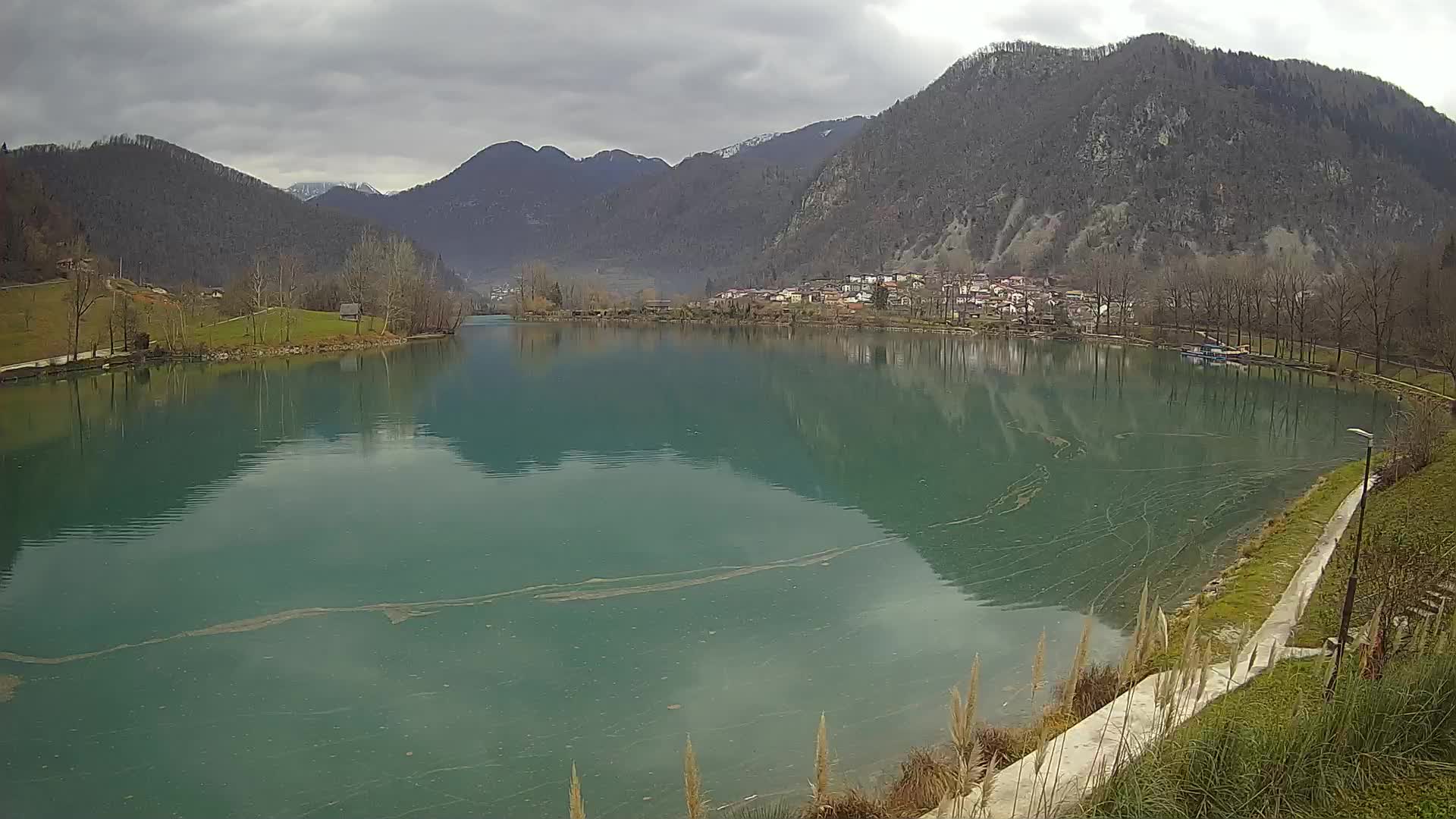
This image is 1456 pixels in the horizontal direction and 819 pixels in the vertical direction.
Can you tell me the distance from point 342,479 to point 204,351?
38.2m

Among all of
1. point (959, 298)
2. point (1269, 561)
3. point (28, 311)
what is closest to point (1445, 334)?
point (1269, 561)

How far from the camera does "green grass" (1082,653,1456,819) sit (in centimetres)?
529

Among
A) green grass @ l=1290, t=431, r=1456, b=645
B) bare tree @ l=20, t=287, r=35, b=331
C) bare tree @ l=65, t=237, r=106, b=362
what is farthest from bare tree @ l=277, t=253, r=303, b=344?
green grass @ l=1290, t=431, r=1456, b=645

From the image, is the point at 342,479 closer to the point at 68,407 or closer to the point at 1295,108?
the point at 68,407

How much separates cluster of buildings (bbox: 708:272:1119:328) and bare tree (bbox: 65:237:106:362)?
2525 inches

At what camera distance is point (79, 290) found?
46125mm

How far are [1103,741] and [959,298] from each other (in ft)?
354

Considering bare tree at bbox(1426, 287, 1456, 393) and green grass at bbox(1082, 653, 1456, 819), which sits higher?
bare tree at bbox(1426, 287, 1456, 393)

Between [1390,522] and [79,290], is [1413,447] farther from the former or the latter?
[79,290]

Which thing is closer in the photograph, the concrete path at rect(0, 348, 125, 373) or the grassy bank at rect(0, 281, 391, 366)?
the concrete path at rect(0, 348, 125, 373)

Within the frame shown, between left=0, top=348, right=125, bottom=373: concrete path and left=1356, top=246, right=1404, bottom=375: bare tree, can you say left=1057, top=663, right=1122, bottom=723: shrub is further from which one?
left=0, top=348, right=125, bottom=373: concrete path

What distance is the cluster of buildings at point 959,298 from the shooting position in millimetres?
93875

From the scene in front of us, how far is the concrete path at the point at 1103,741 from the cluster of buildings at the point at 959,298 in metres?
79.7

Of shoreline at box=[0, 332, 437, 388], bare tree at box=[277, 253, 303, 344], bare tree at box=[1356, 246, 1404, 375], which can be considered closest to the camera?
Answer: shoreline at box=[0, 332, 437, 388]
